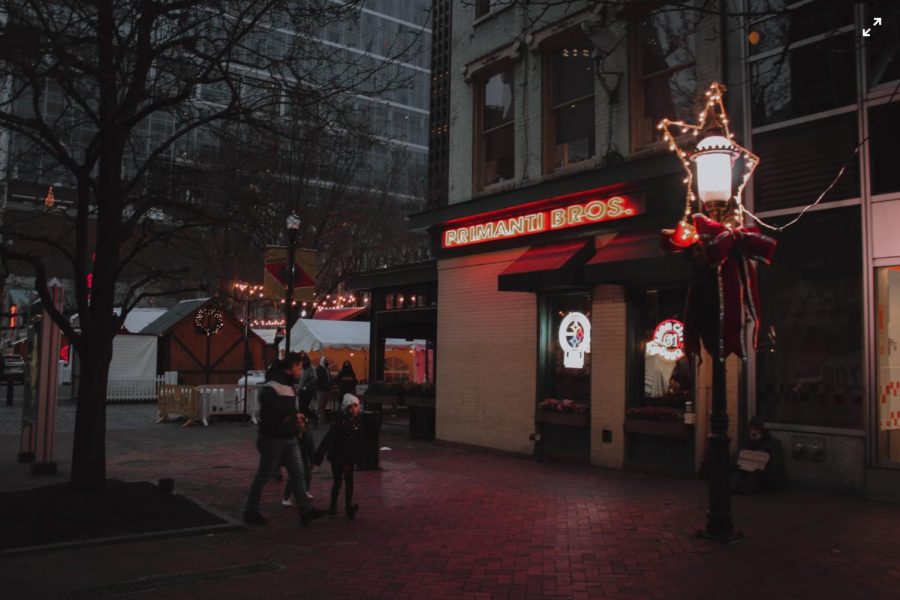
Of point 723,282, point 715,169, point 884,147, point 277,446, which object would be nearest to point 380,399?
point 277,446

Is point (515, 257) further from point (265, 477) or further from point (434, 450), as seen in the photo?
point (265, 477)

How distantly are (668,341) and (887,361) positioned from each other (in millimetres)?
2979

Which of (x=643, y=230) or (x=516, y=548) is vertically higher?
(x=643, y=230)

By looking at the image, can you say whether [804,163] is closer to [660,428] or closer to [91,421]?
[660,428]

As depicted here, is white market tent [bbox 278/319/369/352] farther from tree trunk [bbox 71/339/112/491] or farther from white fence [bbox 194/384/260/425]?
tree trunk [bbox 71/339/112/491]

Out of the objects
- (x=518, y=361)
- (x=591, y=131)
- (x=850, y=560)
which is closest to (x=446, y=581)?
(x=850, y=560)

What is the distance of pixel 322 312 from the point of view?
97.5 feet

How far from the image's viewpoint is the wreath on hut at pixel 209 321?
27719mm

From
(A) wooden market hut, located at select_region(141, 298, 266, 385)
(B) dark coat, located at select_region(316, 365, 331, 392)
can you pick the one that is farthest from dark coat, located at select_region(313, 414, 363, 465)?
(A) wooden market hut, located at select_region(141, 298, 266, 385)

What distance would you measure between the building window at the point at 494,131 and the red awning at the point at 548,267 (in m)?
2.57

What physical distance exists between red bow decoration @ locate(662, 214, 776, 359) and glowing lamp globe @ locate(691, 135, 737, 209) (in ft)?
1.04

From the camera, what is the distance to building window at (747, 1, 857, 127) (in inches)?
380

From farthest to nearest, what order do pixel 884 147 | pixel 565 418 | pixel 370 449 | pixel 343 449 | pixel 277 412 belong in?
pixel 565 418, pixel 370 449, pixel 884 147, pixel 343 449, pixel 277 412

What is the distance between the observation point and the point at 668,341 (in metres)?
11.5
